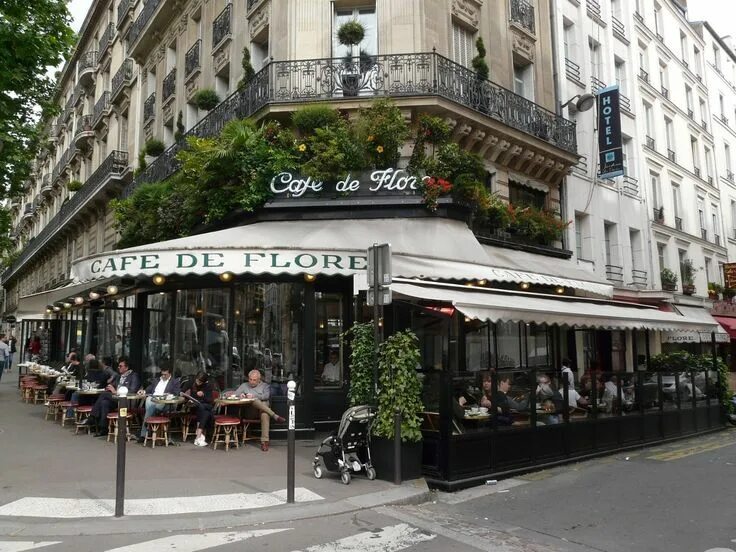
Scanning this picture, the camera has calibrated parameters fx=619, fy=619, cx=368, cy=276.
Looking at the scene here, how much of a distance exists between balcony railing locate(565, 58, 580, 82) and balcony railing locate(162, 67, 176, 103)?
11784mm

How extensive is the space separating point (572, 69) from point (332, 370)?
39.8ft

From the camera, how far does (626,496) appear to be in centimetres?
709

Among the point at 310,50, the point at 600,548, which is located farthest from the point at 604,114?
the point at 600,548

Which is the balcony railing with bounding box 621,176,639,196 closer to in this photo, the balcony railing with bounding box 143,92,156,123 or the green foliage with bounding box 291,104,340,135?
the green foliage with bounding box 291,104,340,135

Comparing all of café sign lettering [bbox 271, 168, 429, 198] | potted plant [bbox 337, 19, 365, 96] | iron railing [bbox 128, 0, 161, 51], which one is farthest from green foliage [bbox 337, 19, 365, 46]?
iron railing [bbox 128, 0, 161, 51]

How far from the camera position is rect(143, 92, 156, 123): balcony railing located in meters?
20.8

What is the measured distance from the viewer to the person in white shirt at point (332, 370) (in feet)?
37.4

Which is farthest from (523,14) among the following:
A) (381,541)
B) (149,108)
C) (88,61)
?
(88,61)

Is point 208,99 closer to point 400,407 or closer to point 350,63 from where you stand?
point 350,63

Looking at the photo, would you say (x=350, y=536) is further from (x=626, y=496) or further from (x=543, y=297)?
(x=543, y=297)

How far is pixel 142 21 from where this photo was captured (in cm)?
2189

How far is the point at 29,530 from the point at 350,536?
2.85m

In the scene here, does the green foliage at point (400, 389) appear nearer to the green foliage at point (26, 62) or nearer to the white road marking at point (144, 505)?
the white road marking at point (144, 505)

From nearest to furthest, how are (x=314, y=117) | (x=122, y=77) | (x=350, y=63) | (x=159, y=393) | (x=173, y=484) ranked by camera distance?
(x=173, y=484), (x=159, y=393), (x=314, y=117), (x=350, y=63), (x=122, y=77)
